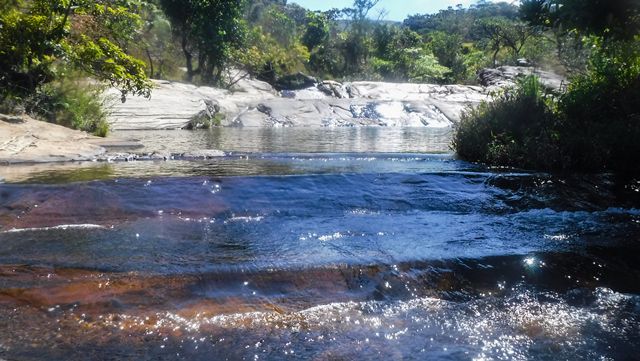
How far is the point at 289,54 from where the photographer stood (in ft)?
125

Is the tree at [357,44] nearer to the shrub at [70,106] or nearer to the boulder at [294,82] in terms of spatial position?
the boulder at [294,82]

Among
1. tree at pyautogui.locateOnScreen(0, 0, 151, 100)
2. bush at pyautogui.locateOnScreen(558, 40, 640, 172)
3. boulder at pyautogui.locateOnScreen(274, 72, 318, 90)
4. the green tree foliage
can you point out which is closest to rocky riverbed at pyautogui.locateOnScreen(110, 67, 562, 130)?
boulder at pyautogui.locateOnScreen(274, 72, 318, 90)

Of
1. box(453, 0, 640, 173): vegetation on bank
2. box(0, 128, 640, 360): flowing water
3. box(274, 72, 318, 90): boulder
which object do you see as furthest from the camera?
box(274, 72, 318, 90): boulder

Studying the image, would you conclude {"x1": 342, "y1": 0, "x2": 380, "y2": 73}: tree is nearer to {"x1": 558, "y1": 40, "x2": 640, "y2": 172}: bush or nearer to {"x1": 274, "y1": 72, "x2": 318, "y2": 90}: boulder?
{"x1": 274, "y1": 72, "x2": 318, "y2": 90}: boulder

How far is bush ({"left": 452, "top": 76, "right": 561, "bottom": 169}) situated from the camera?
9.23m

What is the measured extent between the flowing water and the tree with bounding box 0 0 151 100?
166 inches

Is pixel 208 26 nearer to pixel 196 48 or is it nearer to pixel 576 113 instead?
pixel 196 48

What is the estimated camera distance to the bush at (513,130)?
923cm

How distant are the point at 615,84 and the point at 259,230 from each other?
742cm

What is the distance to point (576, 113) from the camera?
378 inches

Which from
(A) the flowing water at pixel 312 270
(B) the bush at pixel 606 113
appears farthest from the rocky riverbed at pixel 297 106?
(A) the flowing water at pixel 312 270

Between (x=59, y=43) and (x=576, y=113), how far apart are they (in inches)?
394

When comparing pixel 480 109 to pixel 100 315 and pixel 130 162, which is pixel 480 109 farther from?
pixel 100 315

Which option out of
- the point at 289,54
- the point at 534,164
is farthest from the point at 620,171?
the point at 289,54
